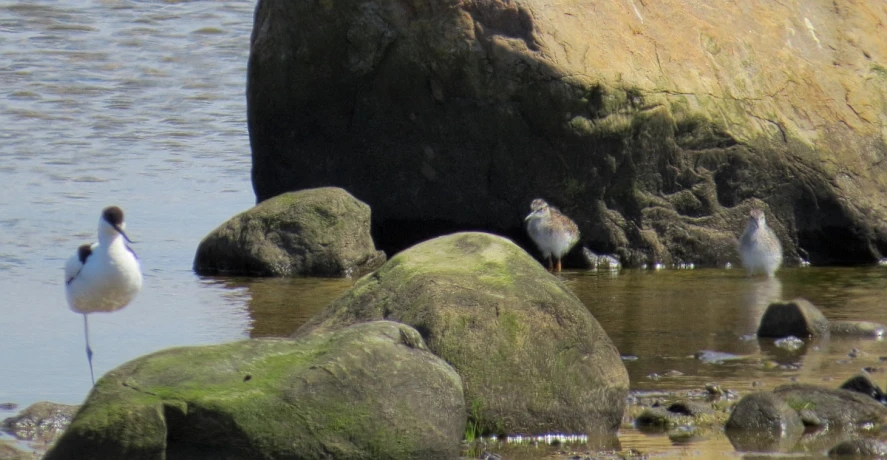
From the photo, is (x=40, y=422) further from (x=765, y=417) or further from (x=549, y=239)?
(x=549, y=239)

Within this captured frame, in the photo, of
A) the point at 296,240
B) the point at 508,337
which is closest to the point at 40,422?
the point at 508,337

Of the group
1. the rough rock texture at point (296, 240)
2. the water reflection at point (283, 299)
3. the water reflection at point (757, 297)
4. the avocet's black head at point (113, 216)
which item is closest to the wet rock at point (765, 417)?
the water reflection at point (757, 297)

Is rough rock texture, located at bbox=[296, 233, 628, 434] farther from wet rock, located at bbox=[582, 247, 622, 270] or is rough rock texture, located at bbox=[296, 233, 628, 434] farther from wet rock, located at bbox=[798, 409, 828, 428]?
wet rock, located at bbox=[582, 247, 622, 270]

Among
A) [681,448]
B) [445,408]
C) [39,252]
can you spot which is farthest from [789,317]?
[39,252]

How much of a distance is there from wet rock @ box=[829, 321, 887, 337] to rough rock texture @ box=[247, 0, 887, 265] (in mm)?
2997

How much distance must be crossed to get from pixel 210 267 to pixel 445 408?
5749 millimetres

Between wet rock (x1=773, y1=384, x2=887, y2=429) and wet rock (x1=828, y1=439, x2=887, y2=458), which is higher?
wet rock (x1=773, y1=384, x2=887, y2=429)

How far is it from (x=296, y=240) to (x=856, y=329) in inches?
179

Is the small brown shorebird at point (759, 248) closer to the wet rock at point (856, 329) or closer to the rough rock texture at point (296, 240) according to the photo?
the wet rock at point (856, 329)

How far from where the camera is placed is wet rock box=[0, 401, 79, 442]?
6.47 metres

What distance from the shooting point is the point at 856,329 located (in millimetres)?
8742

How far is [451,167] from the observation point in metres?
11.7

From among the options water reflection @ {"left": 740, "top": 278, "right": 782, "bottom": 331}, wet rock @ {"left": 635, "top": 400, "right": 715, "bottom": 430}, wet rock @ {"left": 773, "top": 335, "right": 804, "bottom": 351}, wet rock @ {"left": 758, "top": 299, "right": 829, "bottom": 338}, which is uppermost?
wet rock @ {"left": 758, "top": 299, "right": 829, "bottom": 338}

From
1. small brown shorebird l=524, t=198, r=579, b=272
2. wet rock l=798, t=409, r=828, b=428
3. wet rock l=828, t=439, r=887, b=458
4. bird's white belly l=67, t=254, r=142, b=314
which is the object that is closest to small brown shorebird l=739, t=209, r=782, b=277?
small brown shorebird l=524, t=198, r=579, b=272
